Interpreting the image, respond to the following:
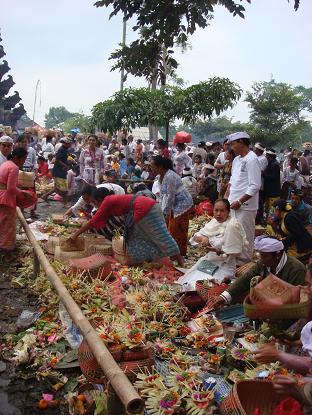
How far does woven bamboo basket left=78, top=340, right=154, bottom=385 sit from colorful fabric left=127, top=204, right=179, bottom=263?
104 inches

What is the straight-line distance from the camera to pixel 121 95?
13.8 m

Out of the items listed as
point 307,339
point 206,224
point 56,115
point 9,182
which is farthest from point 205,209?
point 56,115

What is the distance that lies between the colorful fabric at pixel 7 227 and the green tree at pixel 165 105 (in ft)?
25.1

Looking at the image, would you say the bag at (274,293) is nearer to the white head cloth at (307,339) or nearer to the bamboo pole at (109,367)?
the white head cloth at (307,339)

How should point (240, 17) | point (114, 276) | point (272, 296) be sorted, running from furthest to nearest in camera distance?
1. point (114, 276)
2. point (240, 17)
3. point (272, 296)

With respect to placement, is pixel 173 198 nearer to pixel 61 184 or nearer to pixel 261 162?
pixel 261 162

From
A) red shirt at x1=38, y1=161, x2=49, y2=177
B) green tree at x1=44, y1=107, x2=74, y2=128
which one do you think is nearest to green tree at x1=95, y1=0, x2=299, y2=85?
red shirt at x1=38, y1=161, x2=49, y2=177

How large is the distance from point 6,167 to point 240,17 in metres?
3.97

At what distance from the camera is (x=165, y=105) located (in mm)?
13859

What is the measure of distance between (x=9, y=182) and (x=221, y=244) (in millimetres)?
3159

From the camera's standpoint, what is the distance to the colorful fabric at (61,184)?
12543 millimetres

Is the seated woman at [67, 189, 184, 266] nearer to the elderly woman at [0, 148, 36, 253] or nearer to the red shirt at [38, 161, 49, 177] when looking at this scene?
the elderly woman at [0, 148, 36, 253]

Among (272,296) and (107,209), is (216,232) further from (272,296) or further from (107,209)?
(272,296)

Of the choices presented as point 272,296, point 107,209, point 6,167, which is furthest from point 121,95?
point 272,296
